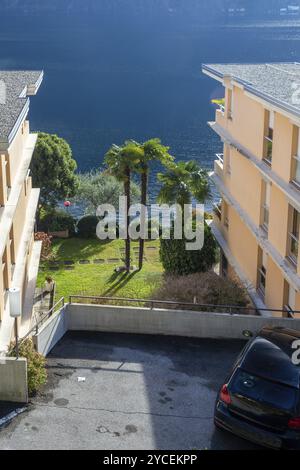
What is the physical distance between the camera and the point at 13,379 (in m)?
14.6

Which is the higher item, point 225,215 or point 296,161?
point 296,161

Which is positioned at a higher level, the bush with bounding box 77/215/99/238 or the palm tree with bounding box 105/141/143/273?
the palm tree with bounding box 105/141/143/273

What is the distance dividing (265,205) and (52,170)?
2525 cm

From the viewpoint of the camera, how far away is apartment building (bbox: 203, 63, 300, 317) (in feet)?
66.8

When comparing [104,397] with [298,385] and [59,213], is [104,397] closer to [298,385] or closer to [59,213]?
[298,385]

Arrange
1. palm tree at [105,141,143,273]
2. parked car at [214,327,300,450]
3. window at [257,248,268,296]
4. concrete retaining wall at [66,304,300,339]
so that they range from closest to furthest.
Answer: parked car at [214,327,300,450]
concrete retaining wall at [66,304,300,339]
window at [257,248,268,296]
palm tree at [105,141,143,273]

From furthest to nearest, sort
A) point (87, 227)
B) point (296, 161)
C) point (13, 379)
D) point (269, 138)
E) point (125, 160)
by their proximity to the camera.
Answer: point (87, 227) → point (125, 160) → point (269, 138) → point (296, 161) → point (13, 379)

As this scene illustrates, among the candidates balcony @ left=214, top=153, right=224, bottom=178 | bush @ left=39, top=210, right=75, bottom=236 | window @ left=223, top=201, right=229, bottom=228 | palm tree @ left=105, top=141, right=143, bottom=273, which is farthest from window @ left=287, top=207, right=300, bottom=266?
bush @ left=39, top=210, right=75, bottom=236

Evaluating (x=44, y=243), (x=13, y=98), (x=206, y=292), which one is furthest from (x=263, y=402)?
(x=44, y=243)

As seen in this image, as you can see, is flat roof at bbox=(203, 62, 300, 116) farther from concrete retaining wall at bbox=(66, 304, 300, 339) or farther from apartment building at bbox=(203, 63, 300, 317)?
concrete retaining wall at bbox=(66, 304, 300, 339)

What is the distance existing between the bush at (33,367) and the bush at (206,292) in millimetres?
7805

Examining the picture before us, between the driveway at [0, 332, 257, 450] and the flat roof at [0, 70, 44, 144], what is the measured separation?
573cm

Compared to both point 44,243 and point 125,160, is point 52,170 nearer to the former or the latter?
point 44,243

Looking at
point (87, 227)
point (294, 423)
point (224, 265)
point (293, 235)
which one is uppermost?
point (293, 235)
